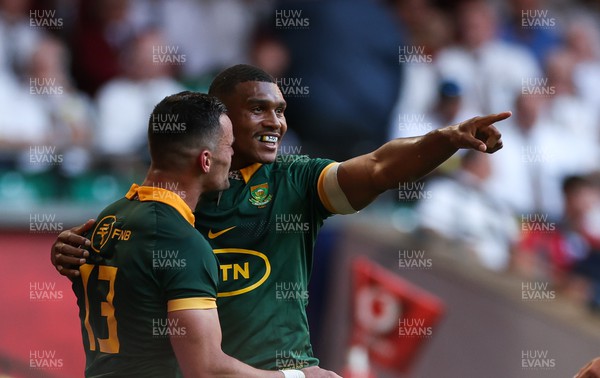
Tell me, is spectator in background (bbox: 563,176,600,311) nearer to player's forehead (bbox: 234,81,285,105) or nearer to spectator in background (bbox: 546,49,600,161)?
spectator in background (bbox: 546,49,600,161)

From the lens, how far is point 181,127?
14.0ft

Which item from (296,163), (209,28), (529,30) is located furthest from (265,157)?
(529,30)

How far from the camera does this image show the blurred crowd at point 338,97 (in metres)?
9.27

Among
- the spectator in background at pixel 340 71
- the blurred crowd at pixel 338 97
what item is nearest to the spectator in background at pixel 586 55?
the blurred crowd at pixel 338 97

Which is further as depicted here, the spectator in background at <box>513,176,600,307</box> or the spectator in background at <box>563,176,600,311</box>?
the spectator in background at <box>563,176,600,311</box>

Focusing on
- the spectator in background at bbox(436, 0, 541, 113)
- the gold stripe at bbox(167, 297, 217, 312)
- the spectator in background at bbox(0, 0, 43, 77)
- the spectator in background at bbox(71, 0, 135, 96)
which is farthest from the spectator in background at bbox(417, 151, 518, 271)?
the gold stripe at bbox(167, 297, 217, 312)

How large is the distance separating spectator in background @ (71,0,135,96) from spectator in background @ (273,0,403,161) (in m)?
1.55

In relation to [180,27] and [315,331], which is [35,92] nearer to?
[180,27]

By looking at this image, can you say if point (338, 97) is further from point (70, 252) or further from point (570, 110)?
point (70, 252)

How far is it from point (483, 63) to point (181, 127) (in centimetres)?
795

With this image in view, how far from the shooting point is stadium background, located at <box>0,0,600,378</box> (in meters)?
8.56

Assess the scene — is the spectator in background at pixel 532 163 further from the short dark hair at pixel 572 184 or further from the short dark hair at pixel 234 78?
the short dark hair at pixel 234 78

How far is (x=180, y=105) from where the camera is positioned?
4301mm

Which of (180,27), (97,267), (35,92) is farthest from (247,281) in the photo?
(180,27)
